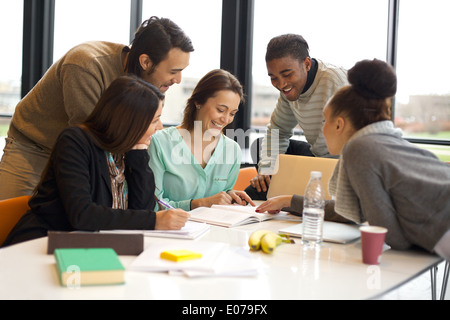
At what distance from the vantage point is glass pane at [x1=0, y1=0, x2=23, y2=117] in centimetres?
518

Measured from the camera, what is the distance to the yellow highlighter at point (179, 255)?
136 centimetres

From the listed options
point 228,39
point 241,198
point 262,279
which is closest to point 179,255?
point 262,279

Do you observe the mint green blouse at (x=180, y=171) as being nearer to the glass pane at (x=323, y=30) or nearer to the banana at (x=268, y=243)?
the banana at (x=268, y=243)

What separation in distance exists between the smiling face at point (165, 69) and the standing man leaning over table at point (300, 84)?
0.61 metres

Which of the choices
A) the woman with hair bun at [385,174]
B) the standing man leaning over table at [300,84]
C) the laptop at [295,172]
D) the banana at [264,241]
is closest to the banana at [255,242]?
the banana at [264,241]

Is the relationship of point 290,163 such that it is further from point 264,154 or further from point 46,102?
point 46,102

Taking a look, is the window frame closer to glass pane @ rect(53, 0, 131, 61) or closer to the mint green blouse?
glass pane @ rect(53, 0, 131, 61)

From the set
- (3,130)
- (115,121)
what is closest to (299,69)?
(115,121)

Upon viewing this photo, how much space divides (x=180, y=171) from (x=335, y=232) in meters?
0.92

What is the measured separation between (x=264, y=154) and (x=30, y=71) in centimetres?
299

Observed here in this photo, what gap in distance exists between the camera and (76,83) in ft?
7.32

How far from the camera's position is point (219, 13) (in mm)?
4117

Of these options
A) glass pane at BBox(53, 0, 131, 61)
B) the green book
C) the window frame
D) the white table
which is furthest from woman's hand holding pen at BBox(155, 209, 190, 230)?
glass pane at BBox(53, 0, 131, 61)

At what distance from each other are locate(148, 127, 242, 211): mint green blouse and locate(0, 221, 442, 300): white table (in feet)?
2.76
